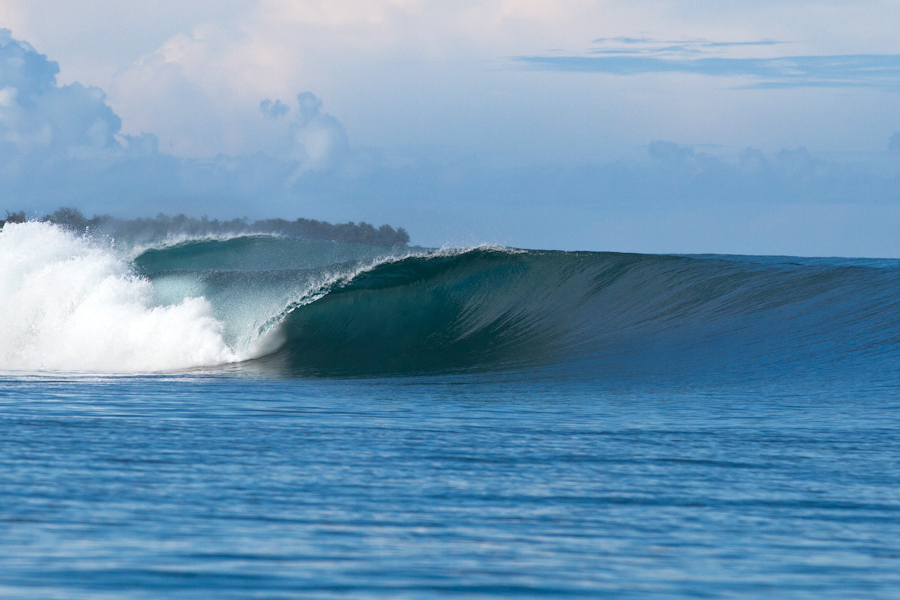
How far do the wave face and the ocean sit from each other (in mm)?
60

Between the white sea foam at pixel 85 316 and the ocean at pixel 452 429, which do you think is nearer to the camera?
the ocean at pixel 452 429

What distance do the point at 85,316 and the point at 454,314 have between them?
5858 millimetres

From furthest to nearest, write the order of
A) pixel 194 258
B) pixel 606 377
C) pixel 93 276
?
1. pixel 194 258
2. pixel 93 276
3. pixel 606 377

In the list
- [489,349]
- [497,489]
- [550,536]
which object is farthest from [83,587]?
[489,349]

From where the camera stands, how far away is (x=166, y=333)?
15922 millimetres

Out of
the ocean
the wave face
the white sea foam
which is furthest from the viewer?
the white sea foam

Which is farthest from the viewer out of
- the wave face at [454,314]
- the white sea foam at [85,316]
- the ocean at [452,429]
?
the white sea foam at [85,316]

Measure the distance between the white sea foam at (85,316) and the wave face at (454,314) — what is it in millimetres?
29

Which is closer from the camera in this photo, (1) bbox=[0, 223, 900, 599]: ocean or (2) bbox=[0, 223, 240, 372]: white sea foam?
(1) bbox=[0, 223, 900, 599]: ocean

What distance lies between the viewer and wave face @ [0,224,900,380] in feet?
45.2

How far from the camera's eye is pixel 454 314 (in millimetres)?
17672

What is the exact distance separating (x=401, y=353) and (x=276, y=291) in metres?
3.41

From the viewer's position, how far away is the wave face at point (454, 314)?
45.2 feet

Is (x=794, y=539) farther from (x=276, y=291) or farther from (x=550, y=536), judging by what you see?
(x=276, y=291)
